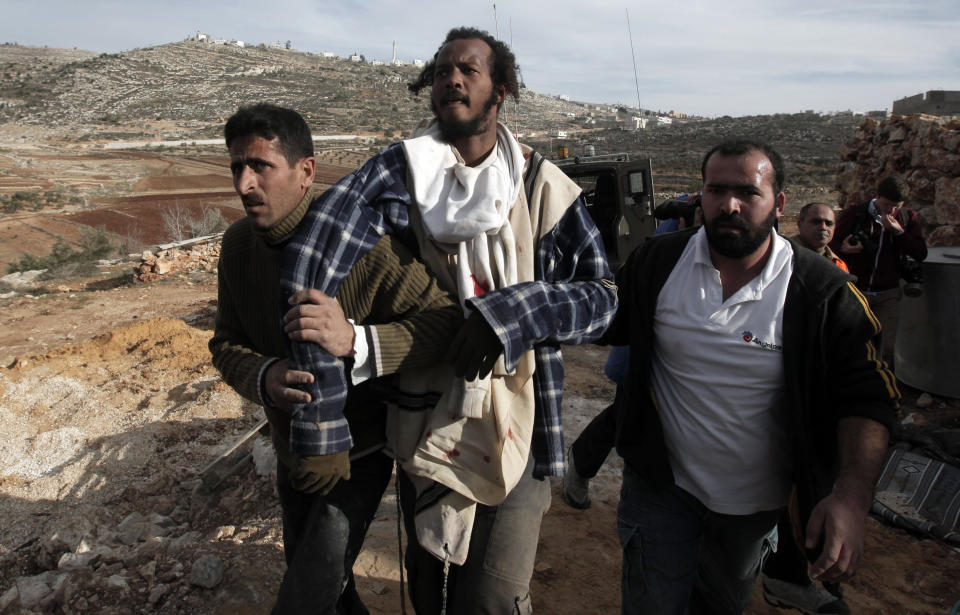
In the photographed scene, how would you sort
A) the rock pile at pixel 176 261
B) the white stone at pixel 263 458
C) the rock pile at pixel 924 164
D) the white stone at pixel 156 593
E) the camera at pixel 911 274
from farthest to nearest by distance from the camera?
the rock pile at pixel 176 261 < the rock pile at pixel 924 164 < the camera at pixel 911 274 < the white stone at pixel 263 458 < the white stone at pixel 156 593

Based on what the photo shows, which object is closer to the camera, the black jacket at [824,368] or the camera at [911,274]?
the black jacket at [824,368]

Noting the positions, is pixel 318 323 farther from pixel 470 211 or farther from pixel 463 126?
pixel 463 126

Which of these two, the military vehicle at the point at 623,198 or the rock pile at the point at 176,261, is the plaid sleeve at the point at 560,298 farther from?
the rock pile at the point at 176,261

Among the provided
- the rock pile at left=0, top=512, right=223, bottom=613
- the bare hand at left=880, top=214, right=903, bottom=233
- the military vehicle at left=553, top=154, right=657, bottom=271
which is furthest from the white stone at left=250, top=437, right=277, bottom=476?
the bare hand at left=880, top=214, right=903, bottom=233

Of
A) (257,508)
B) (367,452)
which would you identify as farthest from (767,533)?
(257,508)

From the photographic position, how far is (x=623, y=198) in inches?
295

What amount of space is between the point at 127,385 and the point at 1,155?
44480 millimetres

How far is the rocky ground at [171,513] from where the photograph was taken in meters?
3.02

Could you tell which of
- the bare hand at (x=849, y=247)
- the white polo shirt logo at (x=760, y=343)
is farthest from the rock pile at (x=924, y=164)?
the white polo shirt logo at (x=760, y=343)

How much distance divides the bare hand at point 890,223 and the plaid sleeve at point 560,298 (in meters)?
4.91

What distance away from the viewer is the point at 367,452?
1931 mm

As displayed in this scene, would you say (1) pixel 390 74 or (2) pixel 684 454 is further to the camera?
(1) pixel 390 74

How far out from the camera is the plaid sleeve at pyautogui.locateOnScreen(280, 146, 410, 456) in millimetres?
1634

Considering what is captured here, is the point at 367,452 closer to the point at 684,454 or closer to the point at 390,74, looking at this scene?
the point at 684,454
